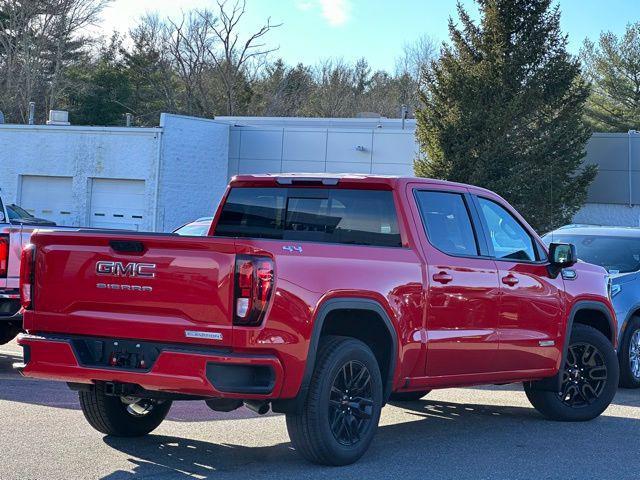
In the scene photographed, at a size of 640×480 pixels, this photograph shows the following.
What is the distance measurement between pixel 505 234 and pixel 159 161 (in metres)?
29.7

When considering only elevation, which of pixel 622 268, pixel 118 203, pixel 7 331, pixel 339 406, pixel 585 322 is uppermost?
pixel 118 203

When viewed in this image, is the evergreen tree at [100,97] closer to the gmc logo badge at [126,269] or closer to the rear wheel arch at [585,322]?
the rear wheel arch at [585,322]

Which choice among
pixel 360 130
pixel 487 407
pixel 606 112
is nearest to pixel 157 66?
pixel 606 112

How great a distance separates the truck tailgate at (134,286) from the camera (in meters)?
6.21

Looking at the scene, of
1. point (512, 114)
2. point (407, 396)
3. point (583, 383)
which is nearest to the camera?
point (583, 383)

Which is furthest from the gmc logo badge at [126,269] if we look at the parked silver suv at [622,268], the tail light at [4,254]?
the parked silver suv at [622,268]

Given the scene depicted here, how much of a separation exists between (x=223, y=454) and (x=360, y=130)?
31.2 meters

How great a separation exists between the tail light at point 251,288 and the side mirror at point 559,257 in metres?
3.36

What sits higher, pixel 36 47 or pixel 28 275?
pixel 36 47

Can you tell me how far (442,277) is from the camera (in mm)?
7562

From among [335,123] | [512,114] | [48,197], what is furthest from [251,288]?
[335,123]

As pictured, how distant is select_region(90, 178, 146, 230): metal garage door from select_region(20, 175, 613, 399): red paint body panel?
30.6 m

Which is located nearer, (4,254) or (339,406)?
(339,406)

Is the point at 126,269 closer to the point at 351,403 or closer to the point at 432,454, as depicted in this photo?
the point at 351,403
